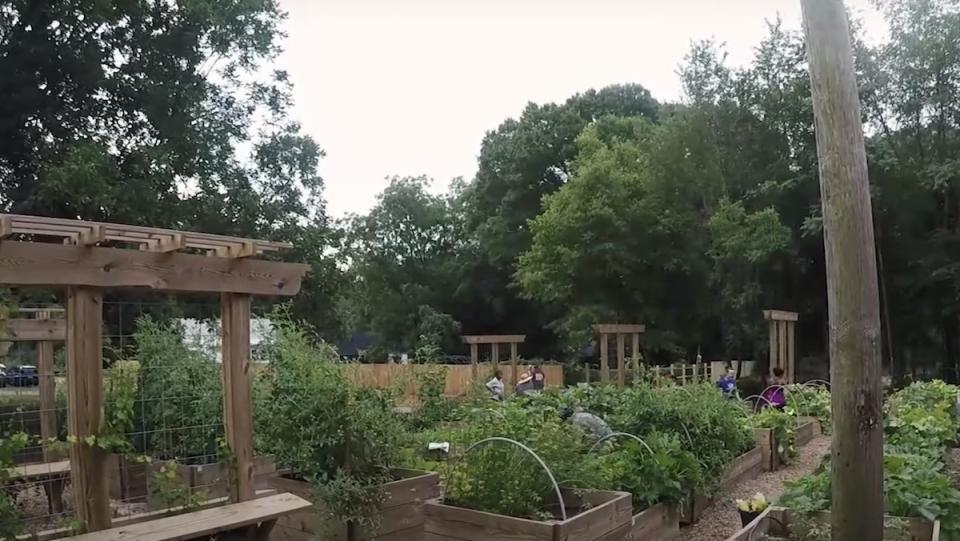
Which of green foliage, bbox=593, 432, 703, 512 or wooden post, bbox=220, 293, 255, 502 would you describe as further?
green foliage, bbox=593, 432, 703, 512

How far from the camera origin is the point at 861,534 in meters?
2.95

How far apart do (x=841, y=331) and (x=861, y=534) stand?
774 mm

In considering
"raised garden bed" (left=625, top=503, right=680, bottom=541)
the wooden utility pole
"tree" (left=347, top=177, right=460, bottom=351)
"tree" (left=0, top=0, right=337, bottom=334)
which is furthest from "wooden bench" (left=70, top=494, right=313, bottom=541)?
"tree" (left=347, top=177, right=460, bottom=351)

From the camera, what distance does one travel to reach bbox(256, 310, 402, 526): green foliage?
4941 millimetres

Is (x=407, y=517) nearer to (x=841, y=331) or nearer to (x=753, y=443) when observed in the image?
(x=841, y=331)

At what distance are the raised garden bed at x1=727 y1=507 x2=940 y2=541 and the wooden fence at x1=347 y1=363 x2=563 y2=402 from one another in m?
2.72

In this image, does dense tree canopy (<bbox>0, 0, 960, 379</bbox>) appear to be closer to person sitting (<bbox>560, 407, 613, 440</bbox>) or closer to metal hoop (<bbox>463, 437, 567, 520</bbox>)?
person sitting (<bbox>560, 407, 613, 440</bbox>)

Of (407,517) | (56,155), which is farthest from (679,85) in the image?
(407,517)

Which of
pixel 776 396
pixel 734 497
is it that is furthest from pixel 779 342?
pixel 734 497

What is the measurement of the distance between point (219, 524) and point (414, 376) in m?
7.44

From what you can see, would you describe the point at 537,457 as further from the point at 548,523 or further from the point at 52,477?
the point at 52,477

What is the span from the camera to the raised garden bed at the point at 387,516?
16.5 feet

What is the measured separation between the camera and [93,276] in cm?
385

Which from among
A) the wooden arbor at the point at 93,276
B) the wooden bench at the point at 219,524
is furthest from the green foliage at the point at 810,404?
the wooden arbor at the point at 93,276
